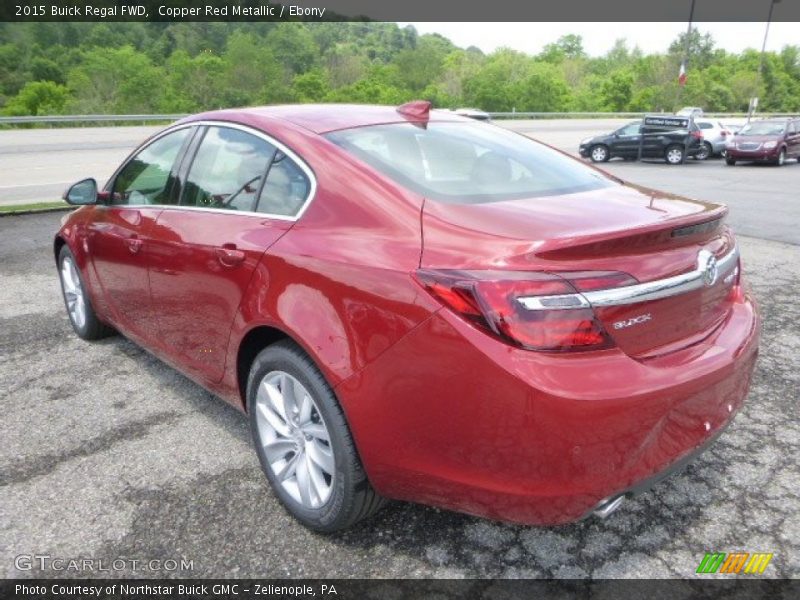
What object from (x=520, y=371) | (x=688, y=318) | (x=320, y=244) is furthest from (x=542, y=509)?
(x=320, y=244)

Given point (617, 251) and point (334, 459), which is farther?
point (334, 459)

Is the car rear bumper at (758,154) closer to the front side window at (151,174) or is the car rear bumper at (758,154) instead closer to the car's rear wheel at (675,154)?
the car's rear wheel at (675,154)

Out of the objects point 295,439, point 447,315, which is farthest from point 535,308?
point 295,439

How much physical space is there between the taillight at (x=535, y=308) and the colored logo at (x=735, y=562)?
1027 mm

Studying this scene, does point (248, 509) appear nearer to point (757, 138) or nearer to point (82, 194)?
point (82, 194)

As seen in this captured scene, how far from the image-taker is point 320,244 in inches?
90.4

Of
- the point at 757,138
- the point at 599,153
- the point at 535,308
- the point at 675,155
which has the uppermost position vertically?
the point at 535,308

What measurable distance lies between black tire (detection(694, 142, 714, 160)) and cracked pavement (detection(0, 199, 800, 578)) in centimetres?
2104

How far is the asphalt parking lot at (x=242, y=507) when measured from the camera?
2.32m

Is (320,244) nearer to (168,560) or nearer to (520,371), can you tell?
(520,371)

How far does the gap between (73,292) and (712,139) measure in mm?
23324

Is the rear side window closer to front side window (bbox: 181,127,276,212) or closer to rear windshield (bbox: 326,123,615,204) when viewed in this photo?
front side window (bbox: 181,127,276,212)

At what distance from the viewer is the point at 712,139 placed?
22766mm

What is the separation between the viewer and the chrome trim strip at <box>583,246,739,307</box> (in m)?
1.86
